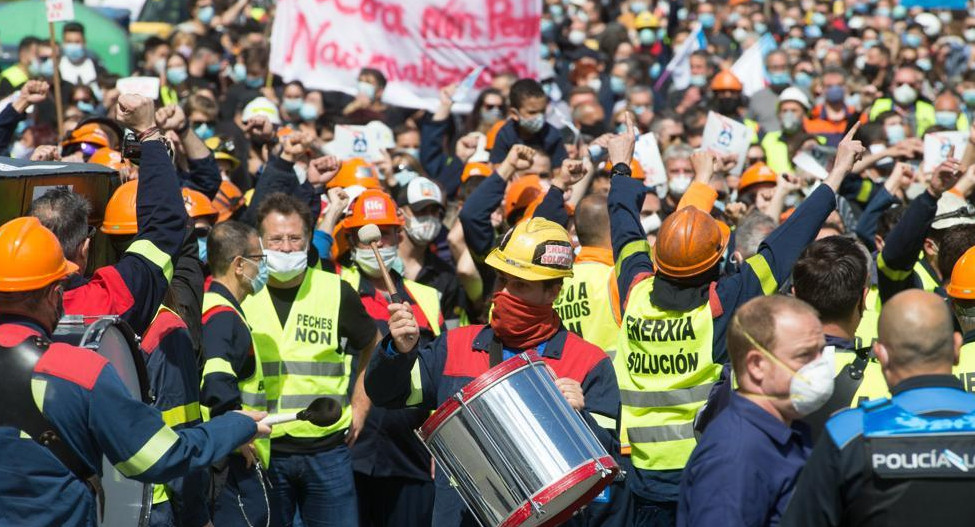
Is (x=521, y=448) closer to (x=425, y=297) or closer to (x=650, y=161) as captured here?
(x=425, y=297)

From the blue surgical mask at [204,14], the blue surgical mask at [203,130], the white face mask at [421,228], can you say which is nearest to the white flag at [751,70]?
the blue surgical mask at [204,14]

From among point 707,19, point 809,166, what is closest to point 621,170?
point 809,166

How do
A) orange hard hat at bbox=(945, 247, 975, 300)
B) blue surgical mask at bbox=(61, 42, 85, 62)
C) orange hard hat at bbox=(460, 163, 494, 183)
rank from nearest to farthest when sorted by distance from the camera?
orange hard hat at bbox=(945, 247, 975, 300)
orange hard hat at bbox=(460, 163, 494, 183)
blue surgical mask at bbox=(61, 42, 85, 62)

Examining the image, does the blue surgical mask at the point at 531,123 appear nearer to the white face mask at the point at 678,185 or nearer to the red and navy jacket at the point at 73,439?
the white face mask at the point at 678,185

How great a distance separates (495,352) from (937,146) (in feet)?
21.7

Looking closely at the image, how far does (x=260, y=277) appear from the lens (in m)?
7.50

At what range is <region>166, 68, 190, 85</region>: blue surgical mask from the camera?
1463cm

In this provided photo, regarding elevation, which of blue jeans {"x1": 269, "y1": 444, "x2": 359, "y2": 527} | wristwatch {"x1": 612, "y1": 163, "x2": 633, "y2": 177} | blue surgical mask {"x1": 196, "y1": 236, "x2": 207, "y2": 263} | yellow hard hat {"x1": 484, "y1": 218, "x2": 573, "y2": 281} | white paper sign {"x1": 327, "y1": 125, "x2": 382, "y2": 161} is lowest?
blue jeans {"x1": 269, "y1": 444, "x2": 359, "y2": 527}

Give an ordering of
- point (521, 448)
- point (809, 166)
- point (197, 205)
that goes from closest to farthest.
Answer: point (521, 448) → point (197, 205) → point (809, 166)

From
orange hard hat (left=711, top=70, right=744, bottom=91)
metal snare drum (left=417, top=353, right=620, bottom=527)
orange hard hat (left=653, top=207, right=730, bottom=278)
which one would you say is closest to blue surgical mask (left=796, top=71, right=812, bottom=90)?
orange hard hat (left=711, top=70, right=744, bottom=91)

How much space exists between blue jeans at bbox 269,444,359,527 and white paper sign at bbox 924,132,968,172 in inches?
223

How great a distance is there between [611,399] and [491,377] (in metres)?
0.69

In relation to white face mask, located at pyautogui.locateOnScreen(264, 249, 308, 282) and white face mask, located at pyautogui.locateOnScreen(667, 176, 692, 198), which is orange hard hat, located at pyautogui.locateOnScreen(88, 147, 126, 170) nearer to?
white face mask, located at pyautogui.locateOnScreen(264, 249, 308, 282)

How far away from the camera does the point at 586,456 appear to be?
5.02 m
